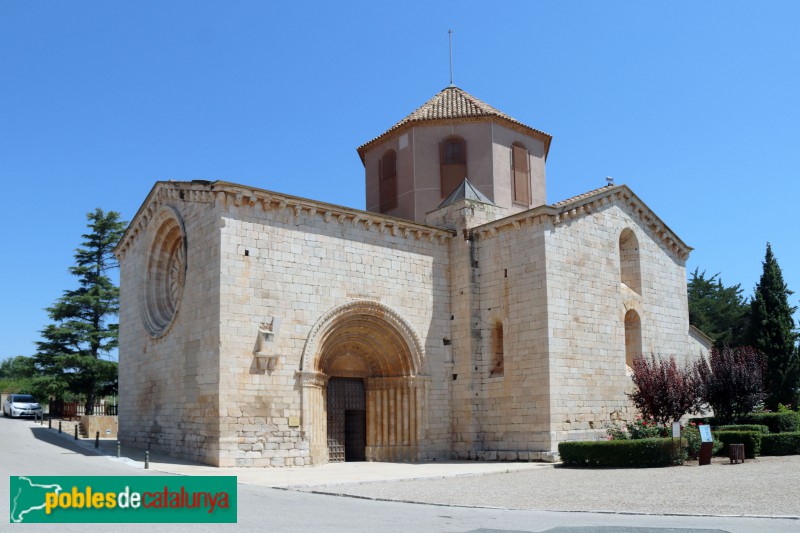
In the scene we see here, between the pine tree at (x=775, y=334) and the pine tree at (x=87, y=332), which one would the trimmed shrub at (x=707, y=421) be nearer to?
the pine tree at (x=775, y=334)

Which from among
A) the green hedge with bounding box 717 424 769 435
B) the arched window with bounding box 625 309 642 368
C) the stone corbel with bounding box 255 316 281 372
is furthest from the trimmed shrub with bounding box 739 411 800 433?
the stone corbel with bounding box 255 316 281 372

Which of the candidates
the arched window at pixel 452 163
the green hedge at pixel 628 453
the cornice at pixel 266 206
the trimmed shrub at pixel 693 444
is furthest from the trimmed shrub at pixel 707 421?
the arched window at pixel 452 163

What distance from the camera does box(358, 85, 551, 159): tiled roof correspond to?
25203 millimetres

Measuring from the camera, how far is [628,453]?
59.1 ft

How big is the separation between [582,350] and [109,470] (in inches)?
513

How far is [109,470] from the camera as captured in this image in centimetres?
1584

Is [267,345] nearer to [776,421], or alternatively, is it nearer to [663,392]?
[663,392]

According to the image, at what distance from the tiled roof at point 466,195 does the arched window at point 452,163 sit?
0.77 m

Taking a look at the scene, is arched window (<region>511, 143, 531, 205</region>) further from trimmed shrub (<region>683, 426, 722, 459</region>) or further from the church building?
trimmed shrub (<region>683, 426, 722, 459</region>)

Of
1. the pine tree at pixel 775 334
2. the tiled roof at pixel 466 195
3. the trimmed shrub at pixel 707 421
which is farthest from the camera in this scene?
the pine tree at pixel 775 334

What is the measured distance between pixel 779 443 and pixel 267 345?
14027 mm

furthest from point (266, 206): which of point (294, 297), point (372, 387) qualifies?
point (372, 387)

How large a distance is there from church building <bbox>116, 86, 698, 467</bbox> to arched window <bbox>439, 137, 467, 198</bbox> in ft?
0.23

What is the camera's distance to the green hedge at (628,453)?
58.9 feet
